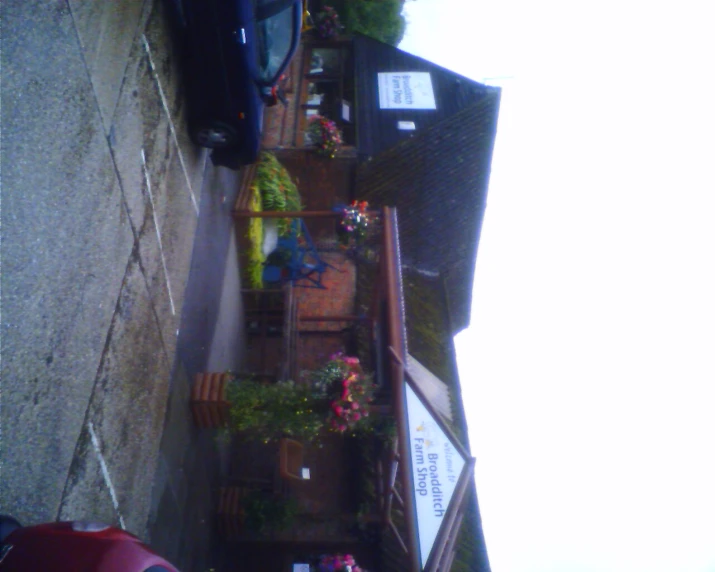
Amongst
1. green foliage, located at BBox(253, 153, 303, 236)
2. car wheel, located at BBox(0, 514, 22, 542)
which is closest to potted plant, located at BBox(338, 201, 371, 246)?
green foliage, located at BBox(253, 153, 303, 236)

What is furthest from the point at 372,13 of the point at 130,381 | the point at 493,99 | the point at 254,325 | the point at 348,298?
the point at 130,381

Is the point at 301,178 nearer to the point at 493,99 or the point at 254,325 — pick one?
the point at 254,325

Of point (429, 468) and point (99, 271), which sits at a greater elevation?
point (99, 271)

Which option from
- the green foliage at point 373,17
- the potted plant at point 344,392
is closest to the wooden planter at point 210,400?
the potted plant at point 344,392

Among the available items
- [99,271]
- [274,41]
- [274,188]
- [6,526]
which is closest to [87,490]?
[6,526]

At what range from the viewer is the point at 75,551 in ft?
Answer: 7.43

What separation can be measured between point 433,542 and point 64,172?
168 inches

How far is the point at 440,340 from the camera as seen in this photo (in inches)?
455

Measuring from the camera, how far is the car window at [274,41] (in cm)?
550

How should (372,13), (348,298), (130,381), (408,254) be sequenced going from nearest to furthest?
(130,381)
(348,298)
(408,254)
(372,13)

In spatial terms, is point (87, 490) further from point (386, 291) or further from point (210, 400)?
point (386, 291)

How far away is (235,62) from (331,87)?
30.0 ft

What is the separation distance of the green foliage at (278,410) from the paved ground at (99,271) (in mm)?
676

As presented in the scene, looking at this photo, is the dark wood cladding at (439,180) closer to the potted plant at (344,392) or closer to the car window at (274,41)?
the car window at (274,41)
